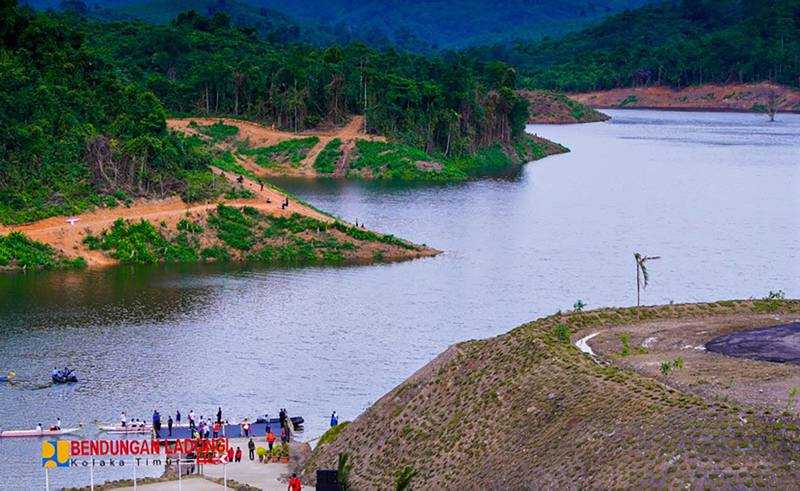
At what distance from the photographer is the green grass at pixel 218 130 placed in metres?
144

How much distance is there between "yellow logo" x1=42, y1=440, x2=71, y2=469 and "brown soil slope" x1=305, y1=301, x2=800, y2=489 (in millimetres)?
7709

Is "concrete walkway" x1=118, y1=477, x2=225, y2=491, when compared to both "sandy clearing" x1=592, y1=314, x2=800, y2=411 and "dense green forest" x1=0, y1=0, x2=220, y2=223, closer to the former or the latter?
"sandy clearing" x1=592, y1=314, x2=800, y2=411

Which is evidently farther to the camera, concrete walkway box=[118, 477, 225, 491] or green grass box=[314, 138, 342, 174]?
green grass box=[314, 138, 342, 174]

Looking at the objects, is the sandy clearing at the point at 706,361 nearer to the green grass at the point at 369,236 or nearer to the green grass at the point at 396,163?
the green grass at the point at 369,236

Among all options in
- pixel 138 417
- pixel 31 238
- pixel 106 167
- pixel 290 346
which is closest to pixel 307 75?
pixel 106 167

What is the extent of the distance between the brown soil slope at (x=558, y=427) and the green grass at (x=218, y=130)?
94.5 m

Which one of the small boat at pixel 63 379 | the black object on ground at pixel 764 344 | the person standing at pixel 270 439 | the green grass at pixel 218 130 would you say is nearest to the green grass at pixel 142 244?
the small boat at pixel 63 379

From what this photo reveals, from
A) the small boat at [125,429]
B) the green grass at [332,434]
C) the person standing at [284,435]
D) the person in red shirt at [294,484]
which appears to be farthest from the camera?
the small boat at [125,429]

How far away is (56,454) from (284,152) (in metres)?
97.2

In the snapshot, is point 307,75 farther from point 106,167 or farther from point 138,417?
point 138,417

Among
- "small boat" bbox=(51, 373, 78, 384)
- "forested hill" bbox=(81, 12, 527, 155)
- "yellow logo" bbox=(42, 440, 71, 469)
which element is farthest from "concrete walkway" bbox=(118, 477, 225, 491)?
"forested hill" bbox=(81, 12, 527, 155)

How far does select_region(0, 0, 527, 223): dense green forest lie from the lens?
95.5m

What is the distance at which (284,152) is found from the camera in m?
142

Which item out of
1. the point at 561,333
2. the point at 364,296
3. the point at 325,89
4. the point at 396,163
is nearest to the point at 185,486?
the point at 561,333
